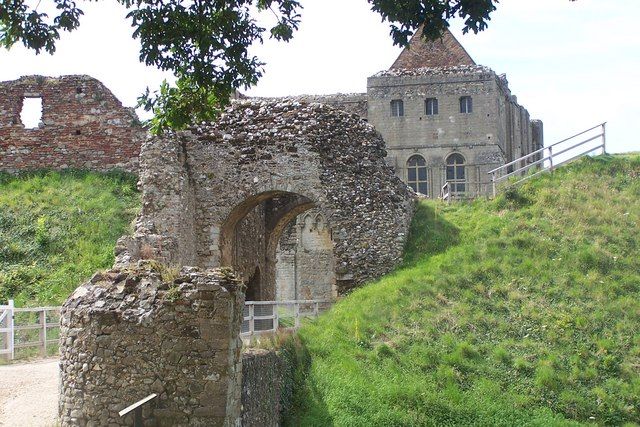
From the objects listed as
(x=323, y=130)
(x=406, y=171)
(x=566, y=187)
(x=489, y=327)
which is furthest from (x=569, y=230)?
(x=406, y=171)

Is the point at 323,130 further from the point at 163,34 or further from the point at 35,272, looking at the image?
the point at 163,34

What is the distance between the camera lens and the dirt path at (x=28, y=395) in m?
12.4

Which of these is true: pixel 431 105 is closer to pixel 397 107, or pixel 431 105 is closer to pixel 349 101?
pixel 397 107

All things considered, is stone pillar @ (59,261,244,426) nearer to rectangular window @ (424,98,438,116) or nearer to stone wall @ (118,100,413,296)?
stone wall @ (118,100,413,296)

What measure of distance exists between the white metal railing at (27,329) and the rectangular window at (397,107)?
1045 inches

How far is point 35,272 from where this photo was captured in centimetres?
2053

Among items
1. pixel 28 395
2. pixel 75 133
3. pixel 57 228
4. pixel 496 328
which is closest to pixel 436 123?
pixel 75 133

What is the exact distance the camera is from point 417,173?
4250cm

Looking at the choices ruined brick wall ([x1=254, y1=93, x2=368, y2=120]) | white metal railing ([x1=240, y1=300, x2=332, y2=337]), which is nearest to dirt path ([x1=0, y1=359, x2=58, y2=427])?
white metal railing ([x1=240, y1=300, x2=332, y2=337])

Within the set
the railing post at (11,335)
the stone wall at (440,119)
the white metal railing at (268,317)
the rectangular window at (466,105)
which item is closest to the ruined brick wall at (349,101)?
the stone wall at (440,119)

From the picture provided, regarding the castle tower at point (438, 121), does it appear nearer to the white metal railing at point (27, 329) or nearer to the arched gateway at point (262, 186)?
the arched gateway at point (262, 186)

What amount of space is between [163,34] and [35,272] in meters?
A: 10.5

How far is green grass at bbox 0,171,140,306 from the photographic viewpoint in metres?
20.1

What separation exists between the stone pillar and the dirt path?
4.26 feet
